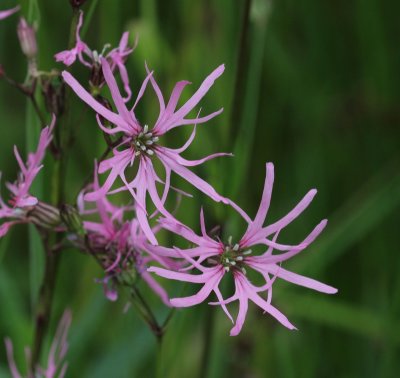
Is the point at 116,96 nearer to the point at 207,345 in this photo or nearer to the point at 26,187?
the point at 26,187

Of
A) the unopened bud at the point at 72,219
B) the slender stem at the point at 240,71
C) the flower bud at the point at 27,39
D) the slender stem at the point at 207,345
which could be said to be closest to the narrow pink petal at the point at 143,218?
the unopened bud at the point at 72,219

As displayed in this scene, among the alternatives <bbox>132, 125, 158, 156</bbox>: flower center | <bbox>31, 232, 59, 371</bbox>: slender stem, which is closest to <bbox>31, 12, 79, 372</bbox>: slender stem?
<bbox>31, 232, 59, 371</bbox>: slender stem

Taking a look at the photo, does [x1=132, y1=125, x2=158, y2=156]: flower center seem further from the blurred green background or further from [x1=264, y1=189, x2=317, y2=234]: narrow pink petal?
the blurred green background

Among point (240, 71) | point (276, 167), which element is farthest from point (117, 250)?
point (276, 167)

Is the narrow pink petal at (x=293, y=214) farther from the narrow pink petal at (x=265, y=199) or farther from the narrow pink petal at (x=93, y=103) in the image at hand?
the narrow pink petal at (x=93, y=103)

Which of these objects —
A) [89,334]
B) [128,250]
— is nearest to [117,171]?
[128,250]

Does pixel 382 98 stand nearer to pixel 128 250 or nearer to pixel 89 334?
pixel 89 334
